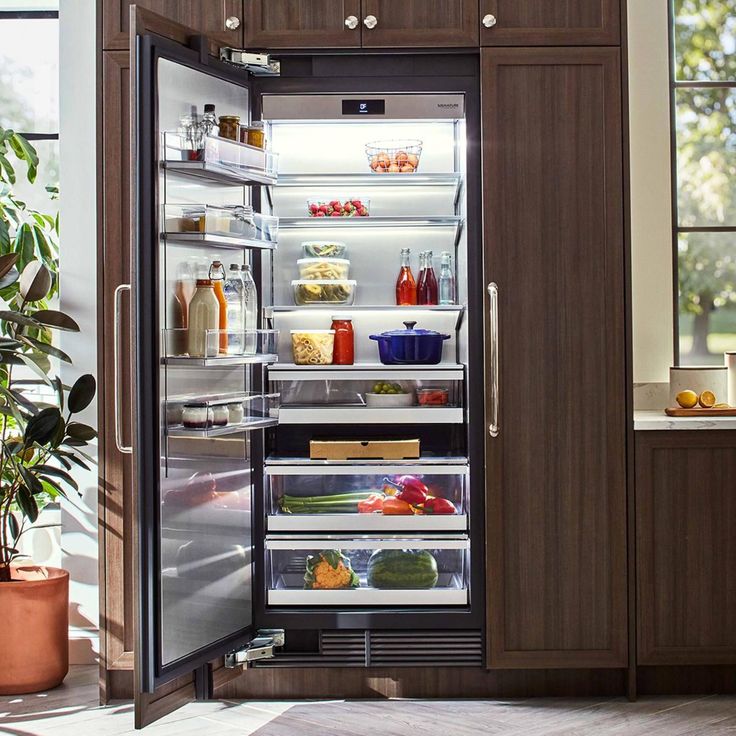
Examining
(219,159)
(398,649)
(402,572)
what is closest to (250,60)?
(219,159)

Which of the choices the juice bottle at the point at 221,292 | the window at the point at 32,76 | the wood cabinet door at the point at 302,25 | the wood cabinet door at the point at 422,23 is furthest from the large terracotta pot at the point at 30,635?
the wood cabinet door at the point at 422,23

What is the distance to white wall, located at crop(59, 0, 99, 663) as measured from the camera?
11.5 ft

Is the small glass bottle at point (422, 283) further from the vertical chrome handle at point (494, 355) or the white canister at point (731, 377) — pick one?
the white canister at point (731, 377)

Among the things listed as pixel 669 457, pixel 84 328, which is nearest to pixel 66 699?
pixel 84 328

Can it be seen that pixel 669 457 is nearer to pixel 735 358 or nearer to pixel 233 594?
pixel 735 358

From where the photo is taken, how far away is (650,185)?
12.1ft

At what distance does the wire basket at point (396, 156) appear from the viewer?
3275 millimetres

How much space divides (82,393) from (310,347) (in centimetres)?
83

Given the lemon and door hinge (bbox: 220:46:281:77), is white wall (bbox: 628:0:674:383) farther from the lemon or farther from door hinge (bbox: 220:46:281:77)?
door hinge (bbox: 220:46:281:77)

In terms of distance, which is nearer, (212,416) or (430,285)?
(212,416)

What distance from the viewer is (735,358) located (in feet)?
11.0

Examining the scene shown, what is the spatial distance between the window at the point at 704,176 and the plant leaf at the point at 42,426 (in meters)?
2.45

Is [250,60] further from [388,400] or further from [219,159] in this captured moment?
[388,400]

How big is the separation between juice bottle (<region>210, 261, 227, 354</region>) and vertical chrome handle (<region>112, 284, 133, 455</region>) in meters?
0.32
